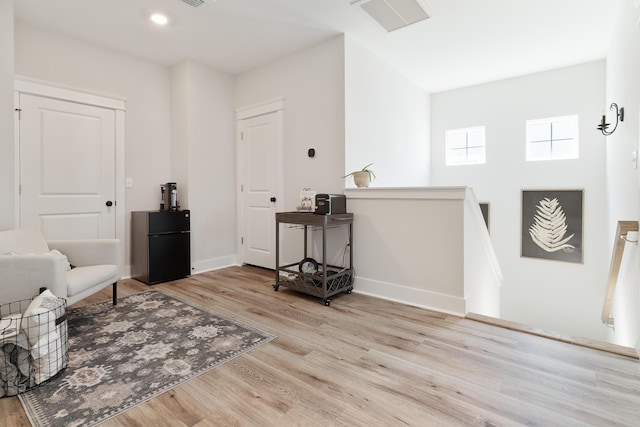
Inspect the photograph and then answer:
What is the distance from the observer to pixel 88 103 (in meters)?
3.64

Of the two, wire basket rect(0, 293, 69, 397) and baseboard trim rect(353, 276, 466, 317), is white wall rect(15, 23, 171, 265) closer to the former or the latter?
wire basket rect(0, 293, 69, 397)

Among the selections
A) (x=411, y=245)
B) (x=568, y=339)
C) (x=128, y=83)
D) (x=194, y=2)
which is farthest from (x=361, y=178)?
(x=128, y=83)

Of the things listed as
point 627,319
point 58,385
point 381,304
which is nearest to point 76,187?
point 58,385

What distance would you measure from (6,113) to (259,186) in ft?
8.18

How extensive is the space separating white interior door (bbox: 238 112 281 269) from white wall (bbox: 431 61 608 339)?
3176 mm

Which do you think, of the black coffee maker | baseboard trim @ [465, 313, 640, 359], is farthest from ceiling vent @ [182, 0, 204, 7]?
baseboard trim @ [465, 313, 640, 359]

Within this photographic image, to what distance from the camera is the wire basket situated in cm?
162

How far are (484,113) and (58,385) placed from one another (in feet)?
19.0

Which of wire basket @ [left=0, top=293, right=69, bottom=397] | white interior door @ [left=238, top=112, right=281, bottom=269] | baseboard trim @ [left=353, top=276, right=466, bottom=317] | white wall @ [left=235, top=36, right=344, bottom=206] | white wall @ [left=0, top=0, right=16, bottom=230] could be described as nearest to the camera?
wire basket @ [left=0, top=293, right=69, bottom=397]

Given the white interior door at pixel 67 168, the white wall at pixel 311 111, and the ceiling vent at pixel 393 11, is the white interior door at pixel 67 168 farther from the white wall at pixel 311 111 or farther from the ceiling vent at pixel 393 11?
the ceiling vent at pixel 393 11

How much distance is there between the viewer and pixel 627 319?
107 inches

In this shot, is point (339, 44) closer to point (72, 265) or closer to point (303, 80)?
point (303, 80)

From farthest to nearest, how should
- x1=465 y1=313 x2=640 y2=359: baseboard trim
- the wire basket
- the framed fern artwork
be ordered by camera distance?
the framed fern artwork < x1=465 y1=313 x2=640 y2=359: baseboard trim < the wire basket

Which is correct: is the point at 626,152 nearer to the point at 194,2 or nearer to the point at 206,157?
the point at 194,2
